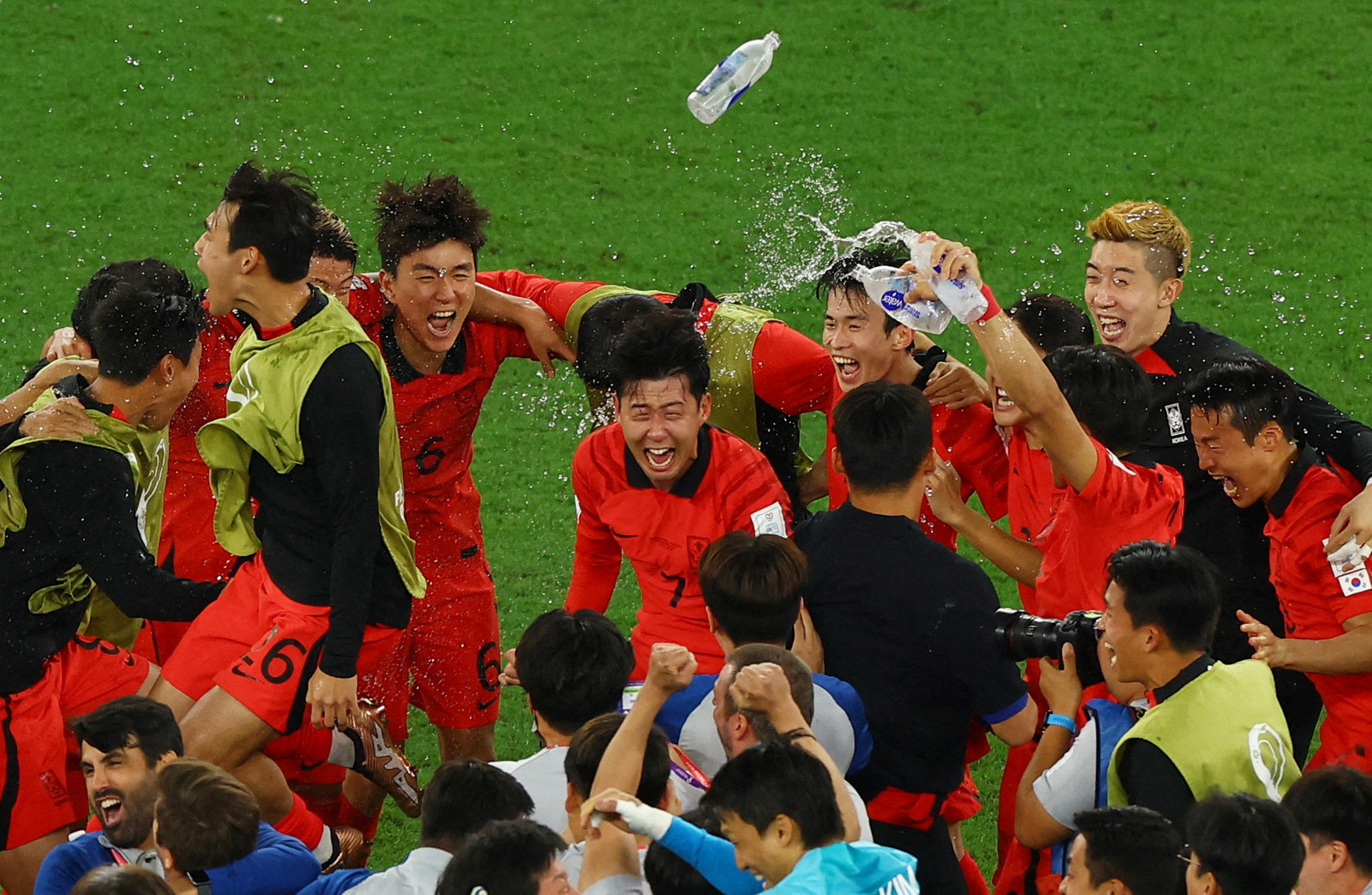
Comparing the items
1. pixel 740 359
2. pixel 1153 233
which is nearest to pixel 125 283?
pixel 740 359

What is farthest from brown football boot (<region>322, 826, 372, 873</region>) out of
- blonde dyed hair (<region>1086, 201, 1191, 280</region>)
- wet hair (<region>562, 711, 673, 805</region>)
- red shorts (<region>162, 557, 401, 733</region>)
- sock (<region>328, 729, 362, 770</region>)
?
blonde dyed hair (<region>1086, 201, 1191, 280</region>)

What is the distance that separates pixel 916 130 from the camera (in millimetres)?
9125

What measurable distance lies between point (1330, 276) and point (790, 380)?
450 cm

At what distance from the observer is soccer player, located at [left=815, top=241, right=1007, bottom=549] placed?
15.5 feet

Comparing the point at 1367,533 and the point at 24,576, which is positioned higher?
the point at 24,576

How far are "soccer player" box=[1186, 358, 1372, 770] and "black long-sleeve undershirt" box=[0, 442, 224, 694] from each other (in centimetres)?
261

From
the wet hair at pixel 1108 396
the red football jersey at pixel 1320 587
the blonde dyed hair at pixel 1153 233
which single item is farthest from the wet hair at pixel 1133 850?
the blonde dyed hair at pixel 1153 233

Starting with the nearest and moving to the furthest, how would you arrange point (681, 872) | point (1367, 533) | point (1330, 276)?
point (681, 872) < point (1367, 533) < point (1330, 276)

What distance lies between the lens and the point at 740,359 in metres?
4.72

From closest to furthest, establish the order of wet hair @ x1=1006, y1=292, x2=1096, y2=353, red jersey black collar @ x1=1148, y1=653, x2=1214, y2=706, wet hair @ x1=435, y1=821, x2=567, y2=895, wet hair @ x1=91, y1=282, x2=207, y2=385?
wet hair @ x1=435, y1=821, x2=567, y2=895 → red jersey black collar @ x1=1148, y1=653, x2=1214, y2=706 → wet hair @ x1=91, y1=282, x2=207, y2=385 → wet hair @ x1=1006, y1=292, x2=1096, y2=353

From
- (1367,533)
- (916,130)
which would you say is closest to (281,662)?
(1367,533)

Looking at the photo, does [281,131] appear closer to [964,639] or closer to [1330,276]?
[1330,276]

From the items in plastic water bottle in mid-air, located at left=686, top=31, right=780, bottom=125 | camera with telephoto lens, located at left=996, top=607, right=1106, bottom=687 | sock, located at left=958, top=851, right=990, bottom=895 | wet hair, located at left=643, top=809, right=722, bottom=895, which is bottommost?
sock, located at left=958, top=851, right=990, bottom=895

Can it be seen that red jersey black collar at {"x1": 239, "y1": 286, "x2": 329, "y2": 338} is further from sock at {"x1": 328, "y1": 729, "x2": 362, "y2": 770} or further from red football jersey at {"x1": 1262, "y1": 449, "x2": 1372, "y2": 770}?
red football jersey at {"x1": 1262, "y1": 449, "x2": 1372, "y2": 770}
